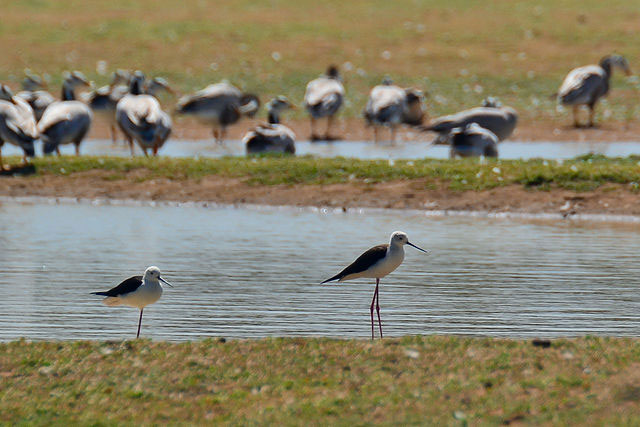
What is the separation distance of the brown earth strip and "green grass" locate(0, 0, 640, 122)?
1351 cm

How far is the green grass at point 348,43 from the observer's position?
125ft

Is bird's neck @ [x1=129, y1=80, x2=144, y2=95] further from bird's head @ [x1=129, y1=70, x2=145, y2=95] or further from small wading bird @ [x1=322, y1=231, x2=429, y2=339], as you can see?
small wading bird @ [x1=322, y1=231, x2=429, y2=339]

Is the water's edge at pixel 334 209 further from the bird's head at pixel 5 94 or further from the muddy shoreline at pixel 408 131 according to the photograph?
the muddy shoreline at pixel 408 131

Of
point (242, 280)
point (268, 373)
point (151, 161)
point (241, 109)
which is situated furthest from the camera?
point (241, 109)

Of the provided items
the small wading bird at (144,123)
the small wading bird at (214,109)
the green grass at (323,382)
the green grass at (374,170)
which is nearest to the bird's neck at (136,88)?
the small wading bird at (144,123)

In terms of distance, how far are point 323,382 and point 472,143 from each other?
1522 centimetres

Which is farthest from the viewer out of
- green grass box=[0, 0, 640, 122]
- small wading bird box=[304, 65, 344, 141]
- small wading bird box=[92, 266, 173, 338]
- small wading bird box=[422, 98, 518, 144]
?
green grass box=[0, 0, 640, 122]

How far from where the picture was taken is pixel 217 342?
9094 millimetres

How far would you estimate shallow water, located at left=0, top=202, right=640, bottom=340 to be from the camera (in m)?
10.7

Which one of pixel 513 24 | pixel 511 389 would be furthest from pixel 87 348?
pixel 513 24

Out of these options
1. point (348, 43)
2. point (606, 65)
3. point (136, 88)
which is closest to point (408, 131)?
point (606, 65)

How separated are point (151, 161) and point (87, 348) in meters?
13.0

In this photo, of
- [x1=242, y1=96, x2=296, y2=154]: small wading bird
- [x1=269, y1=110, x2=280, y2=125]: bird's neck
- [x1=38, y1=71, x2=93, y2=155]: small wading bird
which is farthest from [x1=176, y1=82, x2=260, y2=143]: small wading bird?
[x1=242, y1=96, x2=296, y2=154]: small wading bird

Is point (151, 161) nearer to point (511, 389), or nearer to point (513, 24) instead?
point (511, 389)
